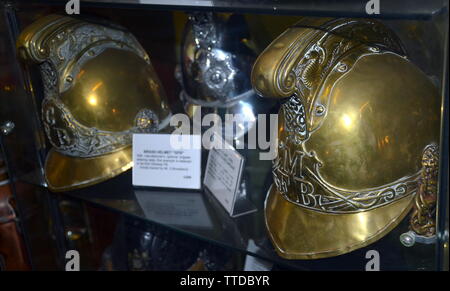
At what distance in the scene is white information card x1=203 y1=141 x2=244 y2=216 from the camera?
977 millimetres

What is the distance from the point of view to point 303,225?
87 centimetres

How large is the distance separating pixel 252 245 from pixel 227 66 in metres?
0.41

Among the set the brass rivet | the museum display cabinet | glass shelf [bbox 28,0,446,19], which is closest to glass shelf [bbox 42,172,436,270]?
the museum display cabinet

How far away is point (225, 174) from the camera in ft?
3.32

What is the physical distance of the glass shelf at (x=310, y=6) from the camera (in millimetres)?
631

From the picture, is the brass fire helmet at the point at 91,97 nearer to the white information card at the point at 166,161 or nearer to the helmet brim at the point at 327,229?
the white information card at the point at 166,161

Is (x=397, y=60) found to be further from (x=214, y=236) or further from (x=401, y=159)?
(x=214, y=236)

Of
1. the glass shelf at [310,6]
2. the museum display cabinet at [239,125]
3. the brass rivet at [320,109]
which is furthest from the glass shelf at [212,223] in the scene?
the glass shelf at [310,6]

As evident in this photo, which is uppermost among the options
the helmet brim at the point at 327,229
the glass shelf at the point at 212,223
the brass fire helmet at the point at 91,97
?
the brass fire helmet at the point at 91,97

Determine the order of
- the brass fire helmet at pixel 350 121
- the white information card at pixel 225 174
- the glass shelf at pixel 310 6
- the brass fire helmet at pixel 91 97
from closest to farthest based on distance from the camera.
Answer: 1. the glass shelf at pixel 310 6
2. the brass fire helmet at pixel 350 121
3. the white information card at pixel 225 174
4. the brass fire helmet at pixel 91 97

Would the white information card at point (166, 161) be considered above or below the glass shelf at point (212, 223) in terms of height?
above

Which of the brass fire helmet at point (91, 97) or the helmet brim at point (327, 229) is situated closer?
the helmet brim at point (327, 229)

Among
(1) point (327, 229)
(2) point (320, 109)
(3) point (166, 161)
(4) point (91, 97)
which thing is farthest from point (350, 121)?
(4) point (91, 97)
